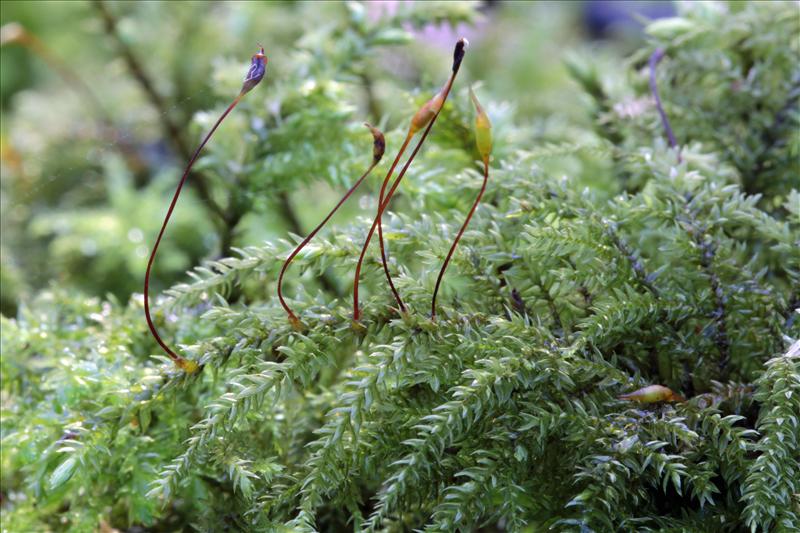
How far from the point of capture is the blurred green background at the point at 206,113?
1.14 meters

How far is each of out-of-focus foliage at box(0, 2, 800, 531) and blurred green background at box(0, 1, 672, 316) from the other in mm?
11

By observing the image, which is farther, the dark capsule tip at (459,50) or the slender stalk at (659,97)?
the slender stalk at (659,97)

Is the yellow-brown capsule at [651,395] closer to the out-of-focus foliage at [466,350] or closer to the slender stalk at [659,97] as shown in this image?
the out-of-focus foliage at [466,350]

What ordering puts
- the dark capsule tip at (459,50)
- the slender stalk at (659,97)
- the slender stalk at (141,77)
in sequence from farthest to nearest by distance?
1. the slender stalk at (141,77)
2. the slender stalk at (659,97)
3. the dark capsule tip at (459,50)

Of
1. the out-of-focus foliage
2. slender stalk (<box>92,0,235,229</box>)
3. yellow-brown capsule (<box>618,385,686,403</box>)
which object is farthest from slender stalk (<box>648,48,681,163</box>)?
slender stalk (<box>92,0,235,229</box>)

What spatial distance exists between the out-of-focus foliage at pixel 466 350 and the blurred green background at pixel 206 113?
0.01 meters

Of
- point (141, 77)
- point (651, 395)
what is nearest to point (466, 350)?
point (651, 395)

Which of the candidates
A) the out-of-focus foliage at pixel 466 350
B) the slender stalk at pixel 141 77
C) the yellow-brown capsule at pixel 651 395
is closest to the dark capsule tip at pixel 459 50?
the out-of-focus foliage at pixel 466 350

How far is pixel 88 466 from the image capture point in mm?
701

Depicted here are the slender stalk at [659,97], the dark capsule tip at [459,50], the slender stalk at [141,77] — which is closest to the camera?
the dark capsule tip at [459,50]

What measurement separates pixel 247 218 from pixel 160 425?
0.51 metres

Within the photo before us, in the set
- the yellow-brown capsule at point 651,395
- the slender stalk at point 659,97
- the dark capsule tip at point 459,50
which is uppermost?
the dark capsule tip at point 459,50

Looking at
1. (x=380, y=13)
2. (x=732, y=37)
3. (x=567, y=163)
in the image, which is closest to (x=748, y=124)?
(x=732, y=37)

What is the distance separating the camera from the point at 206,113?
125 centimetres
